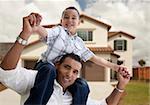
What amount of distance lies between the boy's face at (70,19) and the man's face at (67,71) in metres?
0.30

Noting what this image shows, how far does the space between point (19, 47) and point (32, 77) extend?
13 cm

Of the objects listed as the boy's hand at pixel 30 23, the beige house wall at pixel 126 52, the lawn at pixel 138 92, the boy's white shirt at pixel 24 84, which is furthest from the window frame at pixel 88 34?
the boy's hand at pixel 30 23

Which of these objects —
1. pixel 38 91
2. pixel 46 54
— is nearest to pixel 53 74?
pixel 38 91

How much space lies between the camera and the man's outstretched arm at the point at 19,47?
95 cm

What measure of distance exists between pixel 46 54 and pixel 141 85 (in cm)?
844

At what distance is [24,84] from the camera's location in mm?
1044

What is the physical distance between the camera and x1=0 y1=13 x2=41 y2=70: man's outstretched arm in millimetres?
945

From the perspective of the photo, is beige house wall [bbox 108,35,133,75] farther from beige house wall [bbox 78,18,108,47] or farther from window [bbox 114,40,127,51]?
beige house wall [bbox 78,18,108,47]

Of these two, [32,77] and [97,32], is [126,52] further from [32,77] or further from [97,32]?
[32,77]

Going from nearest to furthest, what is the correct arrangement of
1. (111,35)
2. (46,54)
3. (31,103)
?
(31,103) → (46,54) → (111,35)

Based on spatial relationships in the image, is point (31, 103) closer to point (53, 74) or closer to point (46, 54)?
point (53, 74)

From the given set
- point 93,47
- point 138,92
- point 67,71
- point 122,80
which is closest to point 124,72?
point 122,80

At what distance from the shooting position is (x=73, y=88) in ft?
3.80

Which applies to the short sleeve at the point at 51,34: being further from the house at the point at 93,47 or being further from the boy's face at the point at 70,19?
the house at the point at 93,47
